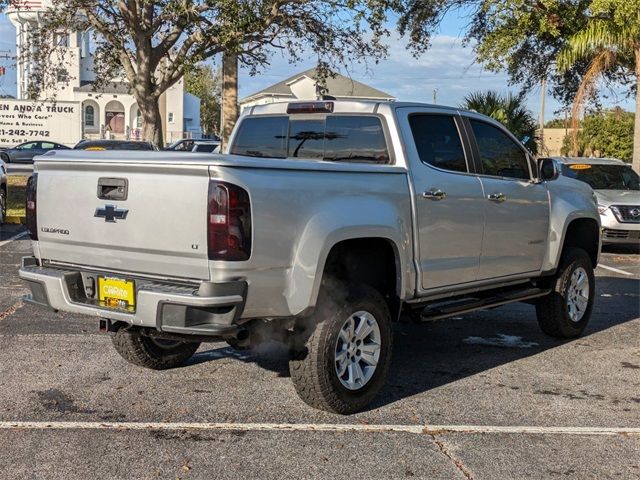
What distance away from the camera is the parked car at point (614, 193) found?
14.0 m

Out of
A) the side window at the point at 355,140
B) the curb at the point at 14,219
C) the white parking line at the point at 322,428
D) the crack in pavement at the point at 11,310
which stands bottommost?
the white parking line at the point at 322,428

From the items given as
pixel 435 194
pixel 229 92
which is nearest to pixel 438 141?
pixel 435 194

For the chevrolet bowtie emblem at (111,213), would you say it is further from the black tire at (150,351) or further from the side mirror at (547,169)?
the side mirror at (547,169)

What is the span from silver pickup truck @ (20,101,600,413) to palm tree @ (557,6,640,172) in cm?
997

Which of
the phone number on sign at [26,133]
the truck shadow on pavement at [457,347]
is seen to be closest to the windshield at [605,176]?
the truck shadow on pavement at [457,347]

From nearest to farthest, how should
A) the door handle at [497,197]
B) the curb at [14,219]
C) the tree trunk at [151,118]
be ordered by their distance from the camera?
the door handle at [497,197] → the curb at [14,219] → the tree trunk at [151,118]

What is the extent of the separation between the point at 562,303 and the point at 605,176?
8.91m

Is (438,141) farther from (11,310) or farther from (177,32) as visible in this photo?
(177,32)

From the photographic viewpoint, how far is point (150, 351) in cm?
612

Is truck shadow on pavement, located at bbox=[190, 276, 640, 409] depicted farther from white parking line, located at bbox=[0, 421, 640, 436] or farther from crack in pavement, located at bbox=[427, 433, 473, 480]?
crack in pavement, located at bbox=[427, 433, 473, 480]

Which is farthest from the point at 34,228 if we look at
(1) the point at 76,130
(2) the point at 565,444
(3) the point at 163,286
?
(1) the point at 76,130

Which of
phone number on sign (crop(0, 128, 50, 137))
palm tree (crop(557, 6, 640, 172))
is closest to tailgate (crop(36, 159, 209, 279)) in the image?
palm tree (crop(557, 6, 640, 172))

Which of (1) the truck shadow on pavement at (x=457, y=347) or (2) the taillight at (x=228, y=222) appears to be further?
(1) the truck shadow on pavement at (x=457, y=347)

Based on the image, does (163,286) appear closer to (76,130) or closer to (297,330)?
(297,330)
